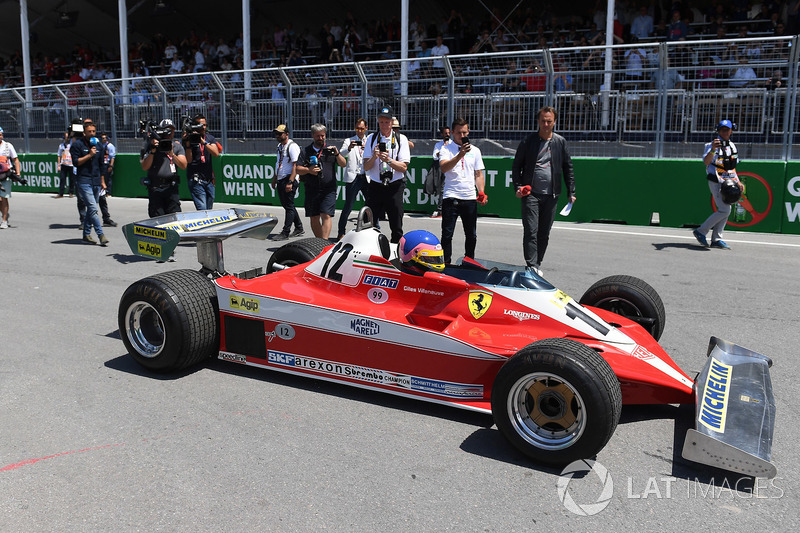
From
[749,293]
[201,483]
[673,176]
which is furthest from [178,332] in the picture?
[673,176]

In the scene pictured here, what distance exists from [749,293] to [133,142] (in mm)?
15802

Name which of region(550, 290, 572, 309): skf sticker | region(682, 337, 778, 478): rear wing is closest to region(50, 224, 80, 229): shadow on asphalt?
region(550, 290, 572, 309): skf sticker

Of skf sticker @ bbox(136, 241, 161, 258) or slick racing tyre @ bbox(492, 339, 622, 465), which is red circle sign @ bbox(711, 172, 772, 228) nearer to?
slick racing tyre @ bbox(492, 339, 622, 465)

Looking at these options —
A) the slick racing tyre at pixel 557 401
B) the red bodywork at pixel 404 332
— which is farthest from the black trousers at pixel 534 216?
the slick racing tyre at pixel 557 401

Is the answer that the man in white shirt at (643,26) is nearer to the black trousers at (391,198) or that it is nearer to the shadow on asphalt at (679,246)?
the shadow on asphalt at (679,246)

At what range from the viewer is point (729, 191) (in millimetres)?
9711

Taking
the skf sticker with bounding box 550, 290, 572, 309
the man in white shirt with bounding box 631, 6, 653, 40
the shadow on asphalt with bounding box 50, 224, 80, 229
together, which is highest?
the man in white shirt with bounding box 631, 6, 653, 40

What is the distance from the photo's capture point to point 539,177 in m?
7.46

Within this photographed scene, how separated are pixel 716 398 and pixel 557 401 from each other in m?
0.90

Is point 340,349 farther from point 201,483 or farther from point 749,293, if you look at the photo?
point 749,293

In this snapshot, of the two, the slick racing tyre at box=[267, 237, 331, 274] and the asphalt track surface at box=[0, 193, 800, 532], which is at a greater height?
the slick racing tyre at box=[267, 237, 331, 274]

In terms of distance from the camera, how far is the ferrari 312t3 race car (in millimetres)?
3611

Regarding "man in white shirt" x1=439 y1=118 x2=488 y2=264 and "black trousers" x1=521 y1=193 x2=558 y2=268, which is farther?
"man in white shirt" x1=439 y1=118 x2=488 y2=264

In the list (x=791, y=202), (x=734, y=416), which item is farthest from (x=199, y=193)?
(x=791, y=202)
